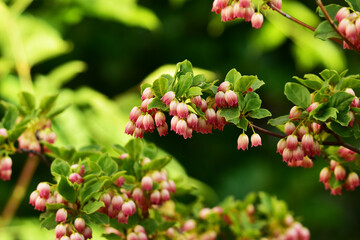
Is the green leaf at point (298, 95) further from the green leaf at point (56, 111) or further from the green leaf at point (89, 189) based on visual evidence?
the green leaf at point (56, 111)

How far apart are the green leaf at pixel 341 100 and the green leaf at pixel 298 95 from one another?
57 mm

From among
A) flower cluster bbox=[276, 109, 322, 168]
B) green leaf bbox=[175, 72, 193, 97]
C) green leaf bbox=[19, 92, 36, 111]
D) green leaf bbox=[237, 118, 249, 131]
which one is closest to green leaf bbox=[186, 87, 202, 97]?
green leaf bbox=[175, 72, 193, 97]

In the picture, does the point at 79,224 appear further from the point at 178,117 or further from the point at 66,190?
the point at 178,117

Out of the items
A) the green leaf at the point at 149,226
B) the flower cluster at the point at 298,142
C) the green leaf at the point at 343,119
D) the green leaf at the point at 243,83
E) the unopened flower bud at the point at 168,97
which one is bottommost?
the green leaf at the point at 149,226

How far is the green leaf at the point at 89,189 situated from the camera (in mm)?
1261

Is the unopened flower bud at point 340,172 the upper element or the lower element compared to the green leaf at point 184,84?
lower

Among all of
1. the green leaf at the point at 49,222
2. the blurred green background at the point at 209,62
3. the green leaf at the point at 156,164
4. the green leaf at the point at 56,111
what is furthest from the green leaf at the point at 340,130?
the blurred green background at the point at 209,62

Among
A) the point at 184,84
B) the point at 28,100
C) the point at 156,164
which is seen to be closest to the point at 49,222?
the point at 156,164

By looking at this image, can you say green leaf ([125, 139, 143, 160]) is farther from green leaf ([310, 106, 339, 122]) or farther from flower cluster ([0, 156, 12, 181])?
green leaf ([310, 106, 339, 122])

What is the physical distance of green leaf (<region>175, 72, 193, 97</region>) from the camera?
116 cm

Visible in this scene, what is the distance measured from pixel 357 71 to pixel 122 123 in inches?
104

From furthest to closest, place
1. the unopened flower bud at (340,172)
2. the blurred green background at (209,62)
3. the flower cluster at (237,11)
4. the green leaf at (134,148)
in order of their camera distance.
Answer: the blurred green background at (209,62) < the green leaf at (134,148) < the unopened flower bud at (340,172) < the flower cluster at (237,11)

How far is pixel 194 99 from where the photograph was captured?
3.87ft

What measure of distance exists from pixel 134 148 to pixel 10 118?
39 centimetres
